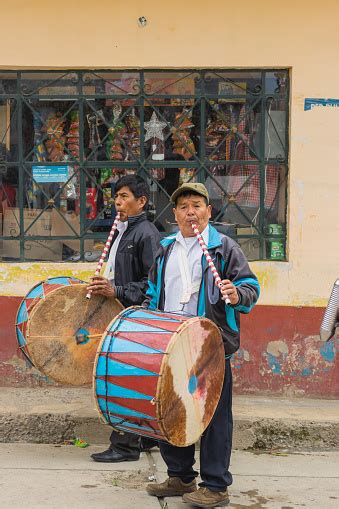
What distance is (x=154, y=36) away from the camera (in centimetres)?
689

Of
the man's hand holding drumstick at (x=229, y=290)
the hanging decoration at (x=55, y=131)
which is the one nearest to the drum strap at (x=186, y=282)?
the man's hand holding drumstick at (x=229, y=290)

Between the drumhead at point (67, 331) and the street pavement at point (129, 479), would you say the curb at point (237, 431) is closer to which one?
the street pavement at point (129, 479)

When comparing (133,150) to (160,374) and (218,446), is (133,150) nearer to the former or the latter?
(218,446)

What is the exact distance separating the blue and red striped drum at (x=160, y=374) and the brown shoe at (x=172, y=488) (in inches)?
21.8

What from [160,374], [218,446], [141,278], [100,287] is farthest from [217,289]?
[141,278]

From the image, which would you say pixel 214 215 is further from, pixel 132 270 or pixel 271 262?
pixel 132 270

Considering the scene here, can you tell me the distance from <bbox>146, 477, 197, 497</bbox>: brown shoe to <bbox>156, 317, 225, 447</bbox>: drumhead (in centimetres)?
55

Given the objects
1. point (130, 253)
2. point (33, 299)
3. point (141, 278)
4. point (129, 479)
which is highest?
point (130, 253)

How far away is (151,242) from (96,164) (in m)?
1.47

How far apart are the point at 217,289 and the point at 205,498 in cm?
108

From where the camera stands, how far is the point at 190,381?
4637 millimetres

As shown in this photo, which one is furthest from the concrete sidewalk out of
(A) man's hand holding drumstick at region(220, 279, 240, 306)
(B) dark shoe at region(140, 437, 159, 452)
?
(A) man's hand holding drumstick at region(220, 279, 240, 306)

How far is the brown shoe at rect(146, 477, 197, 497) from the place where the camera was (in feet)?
16.9

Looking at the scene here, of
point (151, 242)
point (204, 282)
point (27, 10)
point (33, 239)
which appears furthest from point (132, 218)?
point (27, 10)
